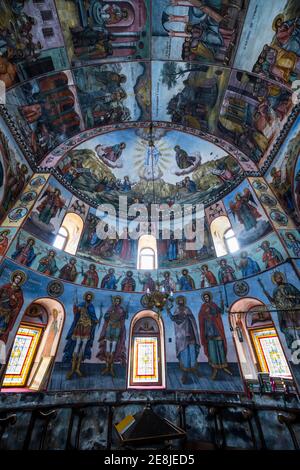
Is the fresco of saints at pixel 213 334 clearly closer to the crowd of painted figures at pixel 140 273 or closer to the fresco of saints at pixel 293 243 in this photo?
the crowd of painted figures at pixel 140 273

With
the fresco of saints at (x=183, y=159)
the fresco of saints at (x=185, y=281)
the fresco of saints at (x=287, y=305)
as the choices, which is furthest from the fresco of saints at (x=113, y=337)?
the fresco of saints at (x=183, y=159)

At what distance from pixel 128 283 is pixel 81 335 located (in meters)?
2.80

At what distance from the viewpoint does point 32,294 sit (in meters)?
8.45

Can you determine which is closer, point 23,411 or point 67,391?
point 23,411

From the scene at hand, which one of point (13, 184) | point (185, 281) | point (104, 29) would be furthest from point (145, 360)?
point (104, 29)

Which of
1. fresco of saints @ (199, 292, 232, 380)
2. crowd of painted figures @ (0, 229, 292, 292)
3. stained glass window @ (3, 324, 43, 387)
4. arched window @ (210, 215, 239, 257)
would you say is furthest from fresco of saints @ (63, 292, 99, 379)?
arched window @ (210, 215, 239, 257)

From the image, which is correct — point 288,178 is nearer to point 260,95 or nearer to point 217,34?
point 260,95

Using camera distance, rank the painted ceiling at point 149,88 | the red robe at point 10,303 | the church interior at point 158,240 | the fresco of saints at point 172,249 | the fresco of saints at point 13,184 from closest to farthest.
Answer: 1. the church interior at point 158,240
2. the painted ceiling at point 149,88
3. the red robe at point 10,303
4. the fresco of saints at point 13,184
5. the fresco of saints at point 172,249

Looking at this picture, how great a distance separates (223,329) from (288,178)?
6.20 m

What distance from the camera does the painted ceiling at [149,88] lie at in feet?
23.9

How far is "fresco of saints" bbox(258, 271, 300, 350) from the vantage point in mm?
7536

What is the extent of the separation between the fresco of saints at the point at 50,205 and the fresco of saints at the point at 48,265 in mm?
1371

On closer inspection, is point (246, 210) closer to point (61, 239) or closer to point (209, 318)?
point (209, 318)

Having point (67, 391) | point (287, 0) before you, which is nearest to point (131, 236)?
point (67, 391)
